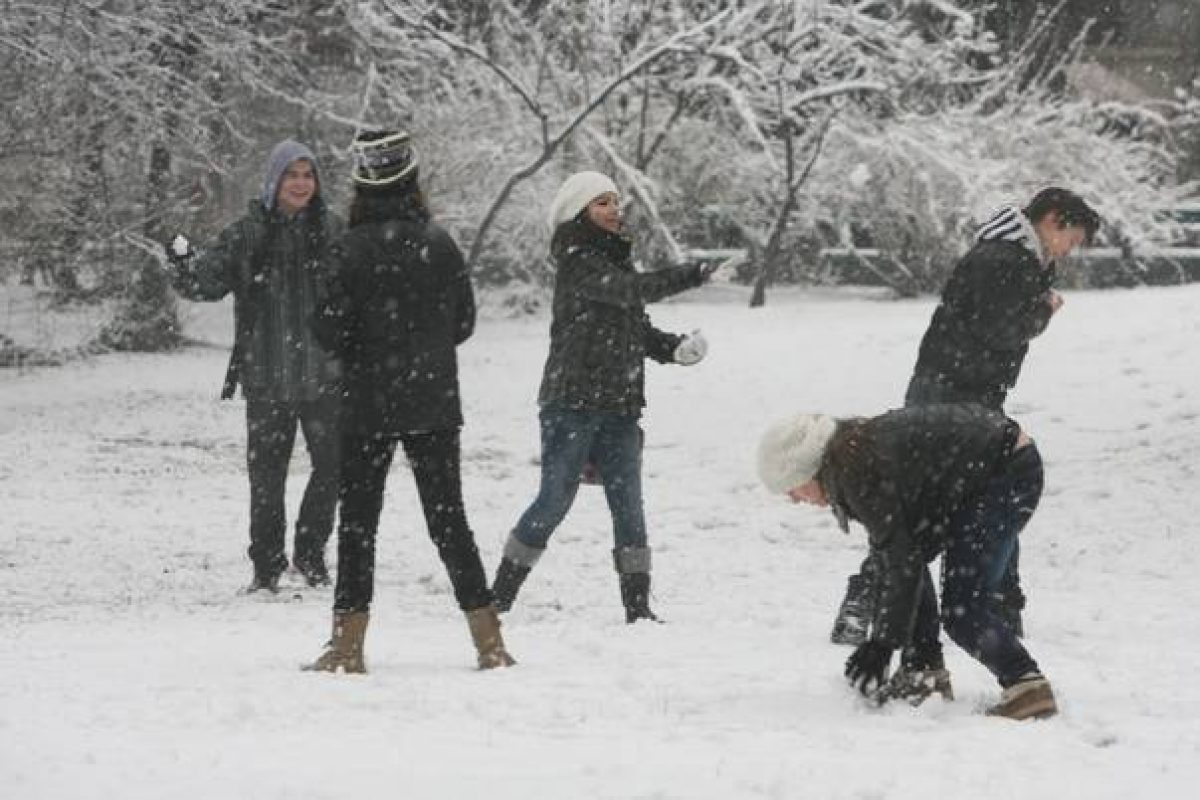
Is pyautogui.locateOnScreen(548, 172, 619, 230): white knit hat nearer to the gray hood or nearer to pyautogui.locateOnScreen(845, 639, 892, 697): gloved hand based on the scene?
the gray hood

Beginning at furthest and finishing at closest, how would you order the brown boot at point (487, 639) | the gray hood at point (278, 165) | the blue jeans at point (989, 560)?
the gray hood at point (278, 165) < the brown boot at point (487, 639) < the blue jeans at point (989, 560)

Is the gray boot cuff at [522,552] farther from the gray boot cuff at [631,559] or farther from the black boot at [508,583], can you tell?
the gray boot cuff at [631,559]

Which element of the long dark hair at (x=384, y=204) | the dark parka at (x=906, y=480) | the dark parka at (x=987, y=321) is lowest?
the dark parka at (x=906, y=480)

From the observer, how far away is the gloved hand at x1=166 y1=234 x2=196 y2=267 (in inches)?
292

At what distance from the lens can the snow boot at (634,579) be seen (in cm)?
720

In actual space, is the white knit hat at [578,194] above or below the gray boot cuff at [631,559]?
above

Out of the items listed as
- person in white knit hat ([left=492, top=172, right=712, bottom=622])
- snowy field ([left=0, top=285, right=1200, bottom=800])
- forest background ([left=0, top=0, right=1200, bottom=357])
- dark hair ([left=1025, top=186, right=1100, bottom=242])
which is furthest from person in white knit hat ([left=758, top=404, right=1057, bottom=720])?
forest background ([left=0, top=0, right=1200, bottom=357])

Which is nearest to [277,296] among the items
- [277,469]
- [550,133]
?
[277,469]

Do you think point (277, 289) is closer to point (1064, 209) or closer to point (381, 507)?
point (381, 507)

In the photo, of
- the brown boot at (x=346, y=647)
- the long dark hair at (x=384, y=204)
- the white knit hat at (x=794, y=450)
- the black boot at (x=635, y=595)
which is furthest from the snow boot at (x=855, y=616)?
the long dark hair at (x=384, y=204)

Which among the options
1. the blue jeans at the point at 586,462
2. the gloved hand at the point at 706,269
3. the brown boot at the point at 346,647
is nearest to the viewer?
the brown boot at the point at 346,647

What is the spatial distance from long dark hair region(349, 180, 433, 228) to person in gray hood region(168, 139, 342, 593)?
189cm

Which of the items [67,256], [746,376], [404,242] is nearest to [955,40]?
[746,376]

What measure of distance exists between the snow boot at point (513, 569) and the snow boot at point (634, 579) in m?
0.34
